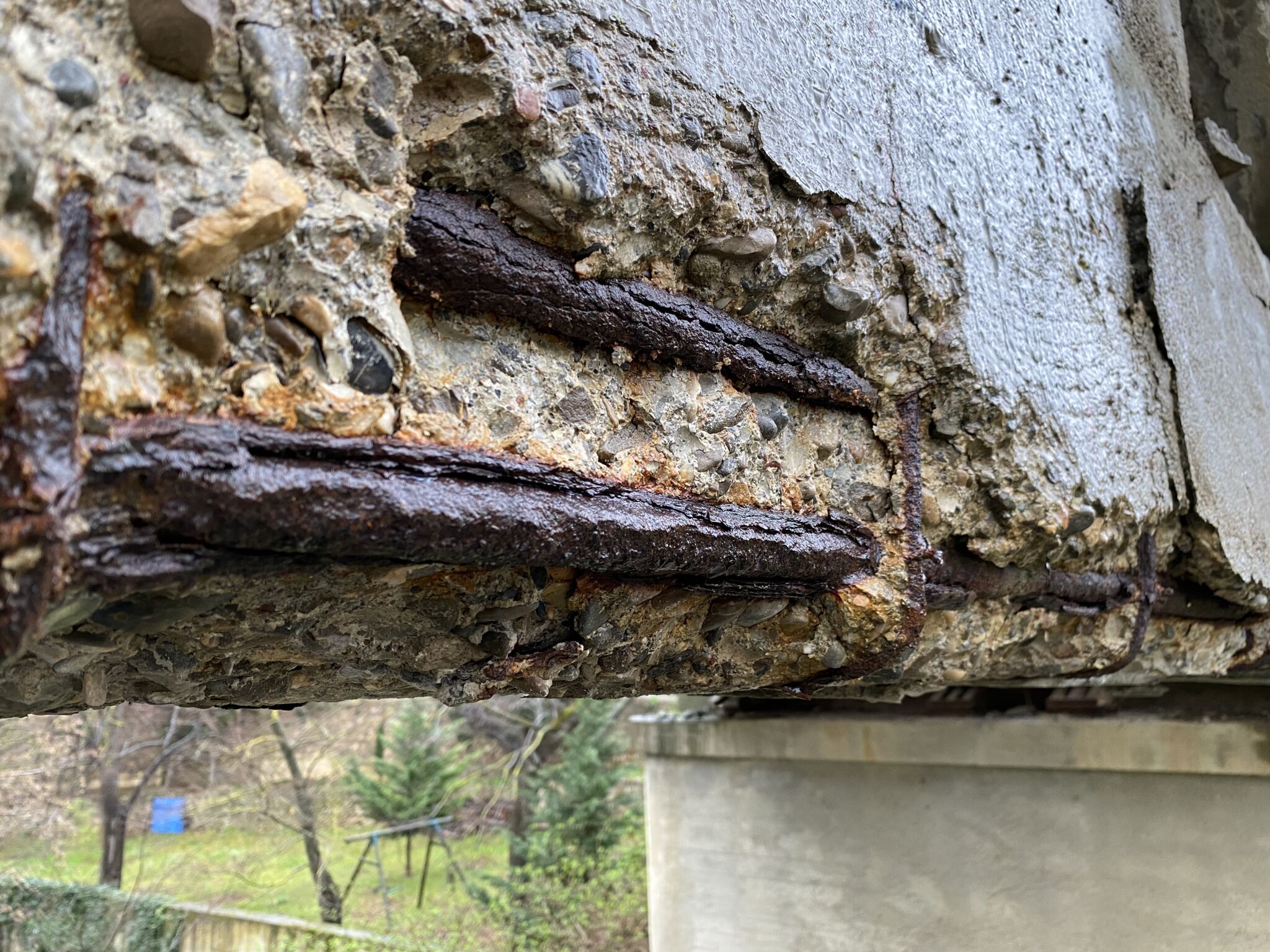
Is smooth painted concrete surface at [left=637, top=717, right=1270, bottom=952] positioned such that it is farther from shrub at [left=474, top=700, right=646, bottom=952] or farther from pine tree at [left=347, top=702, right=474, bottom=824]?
pine tree at [left=347, top=702, right=474, bottom=824]

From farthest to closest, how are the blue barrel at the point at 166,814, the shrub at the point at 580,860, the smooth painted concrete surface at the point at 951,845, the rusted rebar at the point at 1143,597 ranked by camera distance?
the blue barrel at the point at 166,814 < the shrub at the point at 580,860 < the smooth painted concrete surface at the point at 951,845 < the rusted rebar at the point at 1143,597

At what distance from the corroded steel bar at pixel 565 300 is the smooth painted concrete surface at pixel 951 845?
7.87 feet

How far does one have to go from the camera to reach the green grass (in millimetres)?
8555

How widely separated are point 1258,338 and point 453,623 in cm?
219

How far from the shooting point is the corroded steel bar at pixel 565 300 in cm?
76

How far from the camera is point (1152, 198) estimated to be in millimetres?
1786

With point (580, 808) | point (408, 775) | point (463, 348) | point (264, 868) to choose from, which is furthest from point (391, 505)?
point (264, 868)

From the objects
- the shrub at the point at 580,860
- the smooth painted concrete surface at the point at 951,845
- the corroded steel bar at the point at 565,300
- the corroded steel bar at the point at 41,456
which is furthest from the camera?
the shrub at the point at 580,860

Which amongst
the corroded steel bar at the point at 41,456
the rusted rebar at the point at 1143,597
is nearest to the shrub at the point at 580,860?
the rusted rebar at the point at 1143,597

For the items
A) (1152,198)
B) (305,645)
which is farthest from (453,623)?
(1152,198)

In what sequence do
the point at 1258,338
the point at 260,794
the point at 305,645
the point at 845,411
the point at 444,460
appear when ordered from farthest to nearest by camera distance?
the point at 260,794, the point at 1258,338, the point at 845,411, the point at 305,645, the point at 444,460

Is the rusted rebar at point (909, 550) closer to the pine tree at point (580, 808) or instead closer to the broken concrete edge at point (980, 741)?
the broken concrete edge at point (980, 741)

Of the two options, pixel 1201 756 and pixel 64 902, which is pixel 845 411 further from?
pixel 64 902

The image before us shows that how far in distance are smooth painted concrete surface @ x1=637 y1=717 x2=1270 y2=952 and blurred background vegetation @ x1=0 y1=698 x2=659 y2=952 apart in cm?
380
